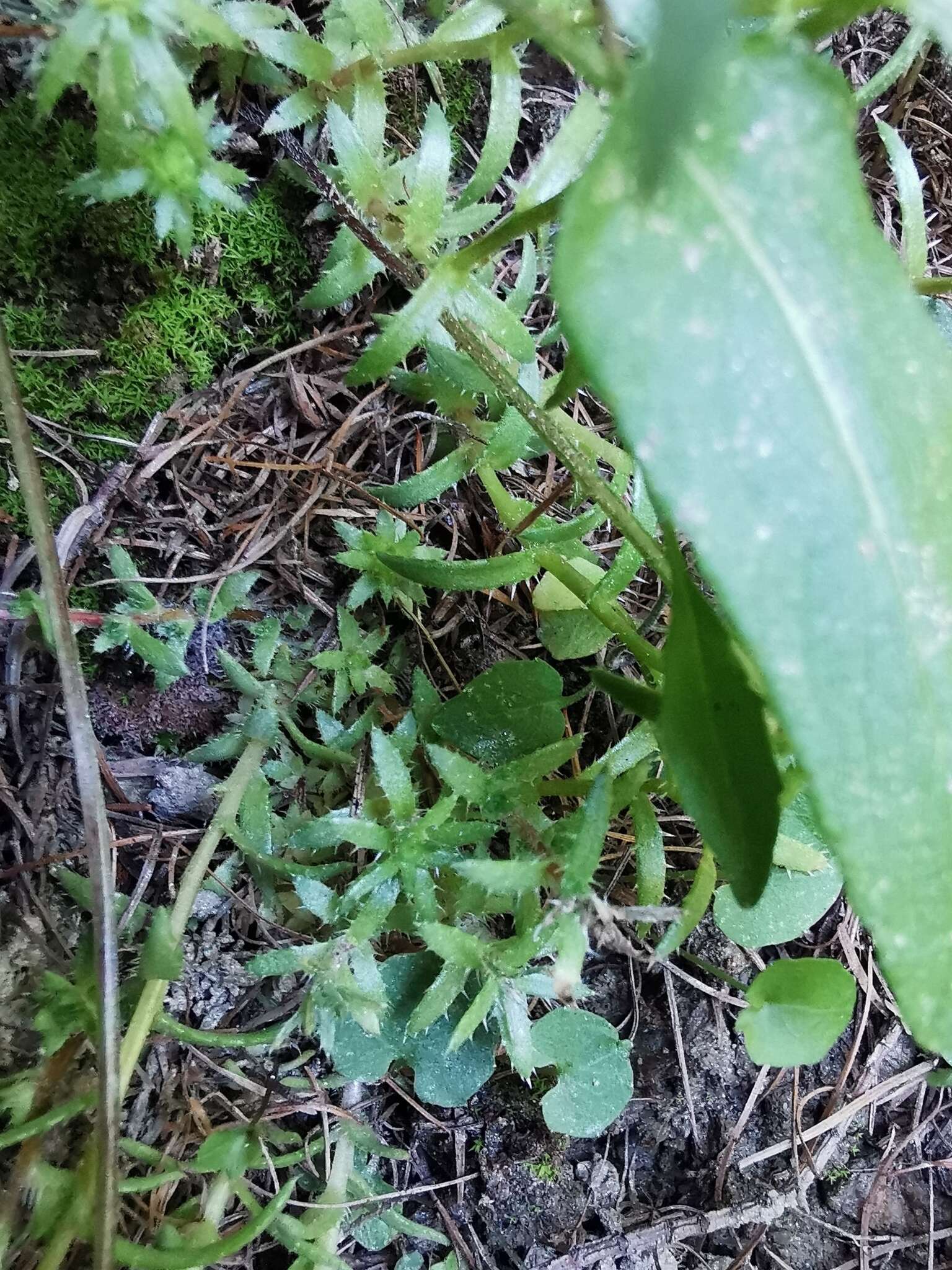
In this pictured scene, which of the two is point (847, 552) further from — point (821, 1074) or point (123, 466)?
point (821, 1074)

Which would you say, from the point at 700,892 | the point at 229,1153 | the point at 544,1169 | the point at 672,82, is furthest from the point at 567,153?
the point at 544,1169

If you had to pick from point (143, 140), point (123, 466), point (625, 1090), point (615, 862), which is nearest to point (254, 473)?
point (123, 466)

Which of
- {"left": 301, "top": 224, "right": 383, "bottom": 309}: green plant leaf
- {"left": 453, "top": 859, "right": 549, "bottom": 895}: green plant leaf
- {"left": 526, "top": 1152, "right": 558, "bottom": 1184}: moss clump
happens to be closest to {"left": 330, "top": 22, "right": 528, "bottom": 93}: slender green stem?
{"left": 301, "top": 224, "right": 383, "bottom": 309}: green plant leaf

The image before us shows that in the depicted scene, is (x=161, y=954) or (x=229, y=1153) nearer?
(x=161, y=954)

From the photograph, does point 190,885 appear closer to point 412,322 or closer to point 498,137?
point 412,322

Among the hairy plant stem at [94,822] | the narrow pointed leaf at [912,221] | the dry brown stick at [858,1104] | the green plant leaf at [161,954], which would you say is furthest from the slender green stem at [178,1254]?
the narrow pointed leaf at [912,221]

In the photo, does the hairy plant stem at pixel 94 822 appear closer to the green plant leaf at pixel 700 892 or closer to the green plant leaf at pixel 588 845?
the green plant leaf at pixel 588 845

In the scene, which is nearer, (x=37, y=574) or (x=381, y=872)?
(x=381, y=872)
